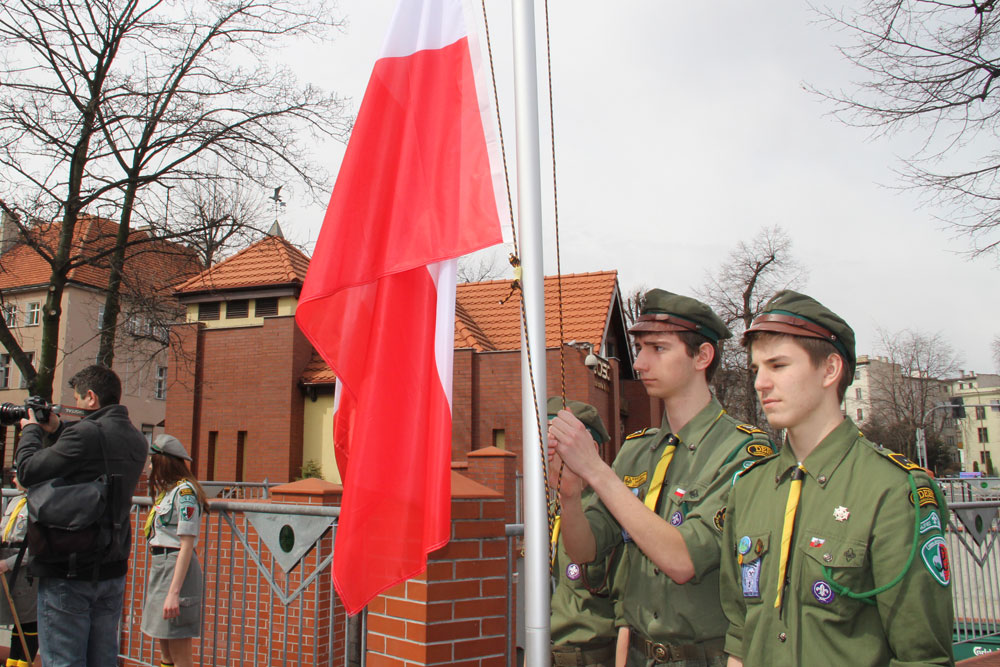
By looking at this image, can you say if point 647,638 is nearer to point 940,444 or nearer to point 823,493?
point 823,493

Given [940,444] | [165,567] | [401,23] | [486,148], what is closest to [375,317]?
[486,148]

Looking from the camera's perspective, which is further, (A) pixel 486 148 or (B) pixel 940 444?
(B) pixel 940 444

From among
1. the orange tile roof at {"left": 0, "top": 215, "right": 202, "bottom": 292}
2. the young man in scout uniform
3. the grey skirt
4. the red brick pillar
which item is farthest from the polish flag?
the orange tile roof at {"left": 0, "top": 215, "right": 202, "bottom": 292}

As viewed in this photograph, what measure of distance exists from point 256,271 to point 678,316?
22097 mm

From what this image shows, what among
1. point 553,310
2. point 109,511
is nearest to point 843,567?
point 109,511

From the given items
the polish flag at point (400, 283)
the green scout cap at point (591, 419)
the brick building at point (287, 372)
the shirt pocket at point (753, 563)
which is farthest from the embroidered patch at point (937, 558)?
the brick building at point (287, 372)

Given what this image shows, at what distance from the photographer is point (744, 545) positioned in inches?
89.9

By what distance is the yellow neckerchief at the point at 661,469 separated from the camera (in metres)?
2.71

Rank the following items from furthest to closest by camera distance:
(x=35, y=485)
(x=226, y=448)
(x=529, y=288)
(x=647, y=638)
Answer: (x=226, y=448) < (x=35, y=485) < (x=647, y=638) < (x=529, y=288)

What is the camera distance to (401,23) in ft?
9.68

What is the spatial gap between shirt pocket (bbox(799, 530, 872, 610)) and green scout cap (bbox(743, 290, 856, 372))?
56 centimetres

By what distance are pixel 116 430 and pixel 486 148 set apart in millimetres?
3214

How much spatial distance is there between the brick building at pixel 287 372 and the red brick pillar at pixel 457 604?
1561 centimetres

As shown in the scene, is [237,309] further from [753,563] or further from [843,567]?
[843,567]
